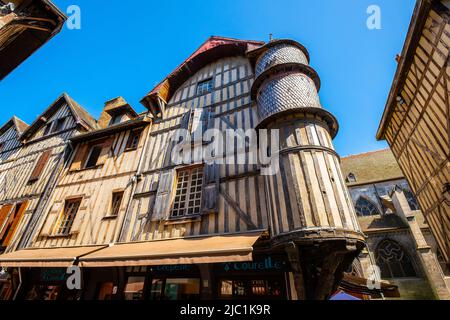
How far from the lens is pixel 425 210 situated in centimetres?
642

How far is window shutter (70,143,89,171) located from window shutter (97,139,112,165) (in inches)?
35.8

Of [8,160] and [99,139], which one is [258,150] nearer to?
[99,139]

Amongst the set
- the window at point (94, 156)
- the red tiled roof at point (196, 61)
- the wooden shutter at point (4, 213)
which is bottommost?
the wooden shutter at point (4, 213)

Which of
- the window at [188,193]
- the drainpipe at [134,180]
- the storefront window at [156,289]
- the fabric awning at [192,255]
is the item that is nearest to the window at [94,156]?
the drainpipe at [134,180]

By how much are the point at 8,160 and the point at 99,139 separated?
6697mm

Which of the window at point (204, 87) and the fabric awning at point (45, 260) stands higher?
the window at point (204, 87)

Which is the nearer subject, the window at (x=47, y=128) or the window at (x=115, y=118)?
the window at (x=115, y=118)

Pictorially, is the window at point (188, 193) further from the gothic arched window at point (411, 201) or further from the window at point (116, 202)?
the gothic arched window at point (411, 201)

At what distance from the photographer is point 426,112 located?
5.37 m

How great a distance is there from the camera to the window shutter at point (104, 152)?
27.5 feet

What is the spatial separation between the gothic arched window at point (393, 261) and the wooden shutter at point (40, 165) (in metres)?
18.7

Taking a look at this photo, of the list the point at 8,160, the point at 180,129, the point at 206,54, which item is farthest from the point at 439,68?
the point at 8,160

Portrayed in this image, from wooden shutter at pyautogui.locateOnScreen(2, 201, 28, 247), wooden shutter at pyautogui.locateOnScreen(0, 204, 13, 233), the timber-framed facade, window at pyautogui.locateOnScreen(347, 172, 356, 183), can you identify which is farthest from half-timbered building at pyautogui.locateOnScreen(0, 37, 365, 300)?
window at pyautogui.locateOnScreen(347, 172, 356, 183)


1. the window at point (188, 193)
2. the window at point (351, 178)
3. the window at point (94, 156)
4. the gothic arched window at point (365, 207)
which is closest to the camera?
the window at point (188, 193)
